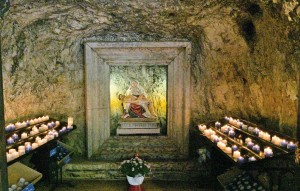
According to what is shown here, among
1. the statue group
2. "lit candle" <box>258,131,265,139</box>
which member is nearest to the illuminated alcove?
the statue group

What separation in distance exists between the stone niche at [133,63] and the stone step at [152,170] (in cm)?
47

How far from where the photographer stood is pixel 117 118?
8180mm

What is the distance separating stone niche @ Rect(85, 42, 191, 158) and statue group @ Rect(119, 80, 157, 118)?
1.53 ft

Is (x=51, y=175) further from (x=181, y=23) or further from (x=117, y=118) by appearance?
(x=181, y=23)

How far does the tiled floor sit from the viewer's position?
22.6ft

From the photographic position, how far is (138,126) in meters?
7.97

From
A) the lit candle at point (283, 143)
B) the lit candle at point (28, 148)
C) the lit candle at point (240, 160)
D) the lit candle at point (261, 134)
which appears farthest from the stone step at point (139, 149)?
the lit candle at point (283, 143)

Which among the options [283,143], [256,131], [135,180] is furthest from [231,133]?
[135,180]

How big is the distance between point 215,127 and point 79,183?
3436 millimetres

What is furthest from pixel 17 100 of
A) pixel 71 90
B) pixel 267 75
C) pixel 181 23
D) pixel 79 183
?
pixel 267 75

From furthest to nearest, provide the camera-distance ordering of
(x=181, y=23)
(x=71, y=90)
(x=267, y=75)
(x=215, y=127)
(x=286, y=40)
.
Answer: (x=71, y=90) → (x=181, y=23) → (x=215, y=127) → (x=267, y=75) → (x=286, y=40)

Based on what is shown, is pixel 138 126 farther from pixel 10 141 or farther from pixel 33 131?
pixel 10 141

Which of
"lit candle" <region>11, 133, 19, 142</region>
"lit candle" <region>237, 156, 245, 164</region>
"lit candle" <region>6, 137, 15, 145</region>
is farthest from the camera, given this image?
"lit candle" <region>11, 133, 19, 142</region>

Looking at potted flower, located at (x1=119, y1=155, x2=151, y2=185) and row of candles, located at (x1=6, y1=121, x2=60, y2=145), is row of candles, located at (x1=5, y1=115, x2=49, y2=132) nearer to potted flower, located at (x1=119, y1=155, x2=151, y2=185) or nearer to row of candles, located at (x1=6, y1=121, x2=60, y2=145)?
row of candles, located at (x1=6, y1=121, x2=60, y2=145)
